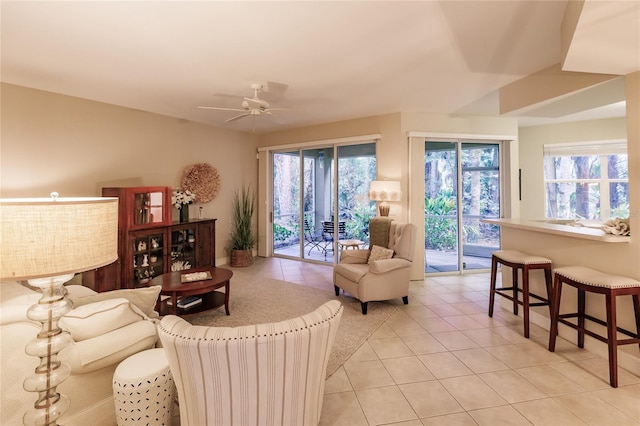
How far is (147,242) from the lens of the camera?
13.6 feet

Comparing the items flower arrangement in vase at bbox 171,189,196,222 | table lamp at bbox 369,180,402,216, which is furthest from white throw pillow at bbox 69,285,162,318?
table lamp at bbox 369,180,402,216

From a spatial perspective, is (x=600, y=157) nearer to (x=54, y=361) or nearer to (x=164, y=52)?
(x=164, y=52)

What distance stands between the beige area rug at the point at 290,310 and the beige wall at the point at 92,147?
1.95 metres

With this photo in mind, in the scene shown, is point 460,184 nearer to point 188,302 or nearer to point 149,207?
point 188,302

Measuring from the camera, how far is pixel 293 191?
248 inches

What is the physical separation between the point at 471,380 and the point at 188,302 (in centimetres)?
279

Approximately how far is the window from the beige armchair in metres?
3.92

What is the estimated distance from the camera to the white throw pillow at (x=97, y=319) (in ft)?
4.89

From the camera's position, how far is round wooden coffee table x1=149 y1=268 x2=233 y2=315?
2.91 metres

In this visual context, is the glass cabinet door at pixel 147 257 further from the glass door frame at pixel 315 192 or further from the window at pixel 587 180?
the window at pixel 587 180

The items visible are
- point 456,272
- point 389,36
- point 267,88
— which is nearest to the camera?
point 389,36

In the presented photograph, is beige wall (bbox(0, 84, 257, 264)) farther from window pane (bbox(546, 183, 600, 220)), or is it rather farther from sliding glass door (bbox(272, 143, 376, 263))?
window pane (bbox(546, 183, 600, 220))

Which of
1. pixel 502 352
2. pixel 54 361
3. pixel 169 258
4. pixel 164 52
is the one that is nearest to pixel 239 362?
pixel 54 361

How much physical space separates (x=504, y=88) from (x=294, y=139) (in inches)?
145
